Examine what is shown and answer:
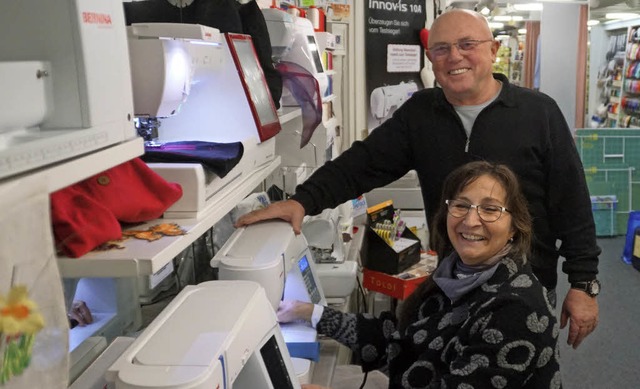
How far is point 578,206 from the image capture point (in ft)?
7.02

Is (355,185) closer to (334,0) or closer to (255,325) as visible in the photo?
(255,325)

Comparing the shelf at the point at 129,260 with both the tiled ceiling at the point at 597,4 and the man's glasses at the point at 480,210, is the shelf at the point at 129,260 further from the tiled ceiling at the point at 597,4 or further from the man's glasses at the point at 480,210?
the tiled ceiling at the point at 597,4

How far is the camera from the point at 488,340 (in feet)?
4.82

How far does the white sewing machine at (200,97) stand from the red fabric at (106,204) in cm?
8

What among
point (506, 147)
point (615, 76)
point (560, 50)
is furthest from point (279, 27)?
point (615, 76)

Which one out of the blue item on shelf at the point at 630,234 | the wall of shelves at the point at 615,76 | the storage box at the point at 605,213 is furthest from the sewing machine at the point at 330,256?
the wall of shelves at the point at 615,76

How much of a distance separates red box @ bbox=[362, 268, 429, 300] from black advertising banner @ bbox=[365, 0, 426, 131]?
1.59 metres

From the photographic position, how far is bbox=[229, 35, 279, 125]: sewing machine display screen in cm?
183

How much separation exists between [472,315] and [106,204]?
0.89 m

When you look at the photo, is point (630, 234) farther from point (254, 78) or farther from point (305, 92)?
point (254, 78)

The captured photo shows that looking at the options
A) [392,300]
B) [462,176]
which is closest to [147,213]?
[462,176]

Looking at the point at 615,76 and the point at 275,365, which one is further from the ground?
the point at 615,76

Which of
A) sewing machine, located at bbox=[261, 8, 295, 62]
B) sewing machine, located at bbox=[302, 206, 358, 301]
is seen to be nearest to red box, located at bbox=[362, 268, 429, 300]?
sewing machine, located at bbox=[302, 206, 358, 301]

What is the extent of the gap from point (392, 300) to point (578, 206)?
1.64 meters
